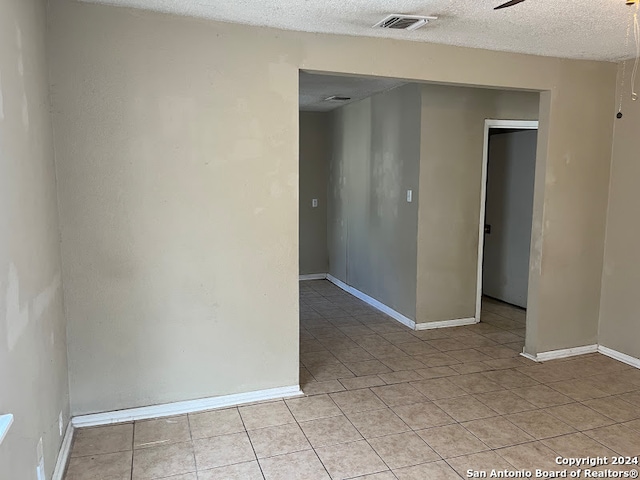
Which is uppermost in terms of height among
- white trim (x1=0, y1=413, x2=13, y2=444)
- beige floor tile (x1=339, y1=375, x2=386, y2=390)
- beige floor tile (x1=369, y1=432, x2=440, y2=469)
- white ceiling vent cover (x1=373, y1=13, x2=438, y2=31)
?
white ceiling vent cover (x1=373, y1=13, x2=438, y2=31)

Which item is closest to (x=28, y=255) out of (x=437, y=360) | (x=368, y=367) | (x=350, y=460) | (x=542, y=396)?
(x=350, y=460)

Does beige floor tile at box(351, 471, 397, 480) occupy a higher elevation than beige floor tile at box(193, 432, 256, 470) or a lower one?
higher

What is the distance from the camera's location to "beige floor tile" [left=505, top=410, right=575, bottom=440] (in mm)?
2694

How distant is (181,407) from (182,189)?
1.35m

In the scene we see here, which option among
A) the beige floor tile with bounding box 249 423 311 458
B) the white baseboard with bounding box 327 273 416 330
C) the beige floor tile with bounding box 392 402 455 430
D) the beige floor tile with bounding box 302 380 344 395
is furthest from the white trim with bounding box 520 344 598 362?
the beige floor tile with bounding box 249 423 311 458

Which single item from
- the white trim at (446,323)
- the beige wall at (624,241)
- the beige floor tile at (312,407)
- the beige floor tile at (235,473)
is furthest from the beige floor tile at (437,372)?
the beige floor tile at (235,473)

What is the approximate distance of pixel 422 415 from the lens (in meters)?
2.90

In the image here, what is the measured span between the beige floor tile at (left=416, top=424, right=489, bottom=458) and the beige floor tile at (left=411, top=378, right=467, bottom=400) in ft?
1.33

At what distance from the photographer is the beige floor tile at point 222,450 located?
2404mm

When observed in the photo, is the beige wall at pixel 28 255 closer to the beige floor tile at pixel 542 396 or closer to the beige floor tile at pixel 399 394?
the beige floor tile at pixel 399 394

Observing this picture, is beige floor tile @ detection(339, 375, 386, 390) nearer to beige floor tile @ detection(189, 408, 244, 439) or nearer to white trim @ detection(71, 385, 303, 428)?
white trim @ detection(71, 385, 303, 428)

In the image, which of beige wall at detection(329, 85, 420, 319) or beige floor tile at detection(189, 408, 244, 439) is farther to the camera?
A: beige wall at detection(329, 85, 420, 319)

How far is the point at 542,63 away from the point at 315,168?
142 inches

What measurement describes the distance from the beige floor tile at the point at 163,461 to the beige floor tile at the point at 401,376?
1.49 meters
